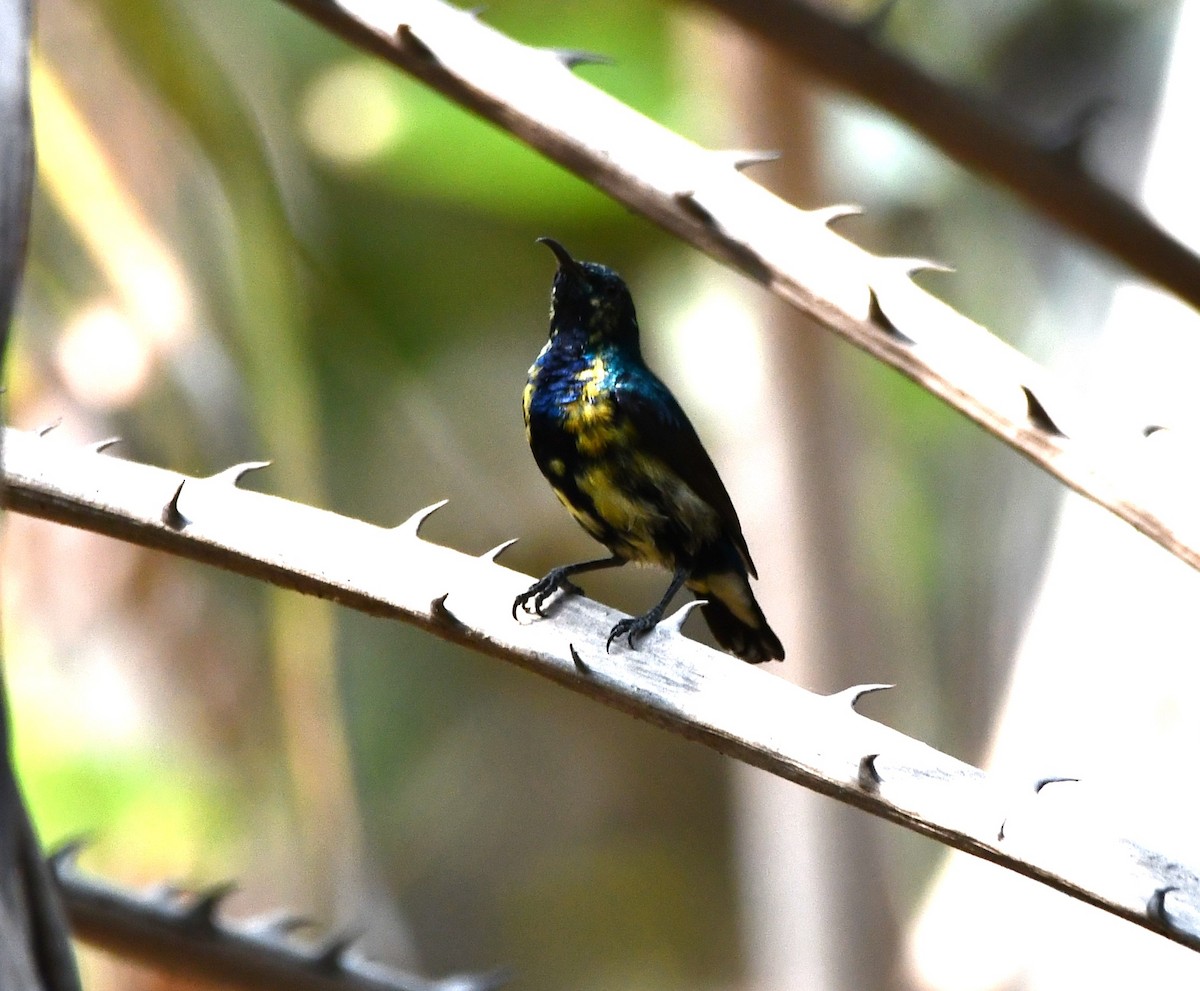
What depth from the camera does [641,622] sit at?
175cm

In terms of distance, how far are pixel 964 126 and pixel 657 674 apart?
1150 mm

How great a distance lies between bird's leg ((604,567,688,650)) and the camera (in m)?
1.49

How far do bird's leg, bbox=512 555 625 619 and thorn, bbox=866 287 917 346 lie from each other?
0.47m

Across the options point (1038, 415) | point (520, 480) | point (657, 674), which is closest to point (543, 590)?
point (657, 674)

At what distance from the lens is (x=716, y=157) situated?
69.7 inches

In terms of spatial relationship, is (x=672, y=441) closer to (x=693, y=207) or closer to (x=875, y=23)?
(x=693, y=207)

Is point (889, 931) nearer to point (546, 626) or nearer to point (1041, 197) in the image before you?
point (1041, 197)

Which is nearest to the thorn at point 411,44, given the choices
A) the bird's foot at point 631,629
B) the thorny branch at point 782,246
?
the thorny branch at point 782,246

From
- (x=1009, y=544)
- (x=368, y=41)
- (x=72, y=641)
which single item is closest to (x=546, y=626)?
(x=368, y=41)

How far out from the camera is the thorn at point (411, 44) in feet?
5.81

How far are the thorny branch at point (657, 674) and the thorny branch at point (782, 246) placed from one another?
0.37 metres

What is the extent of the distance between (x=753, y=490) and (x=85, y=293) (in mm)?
2037

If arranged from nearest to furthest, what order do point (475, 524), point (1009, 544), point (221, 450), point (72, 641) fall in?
point (221, 450) < point (72, 641) < point (1009, 544) < point (475, 524)

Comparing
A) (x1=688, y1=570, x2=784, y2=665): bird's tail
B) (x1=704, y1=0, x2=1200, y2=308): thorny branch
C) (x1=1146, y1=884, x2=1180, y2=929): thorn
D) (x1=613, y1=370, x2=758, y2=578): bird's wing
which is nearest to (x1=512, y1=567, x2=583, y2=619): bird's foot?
(x1=613, y1=370, x2=758, y2=578): bird's wing
